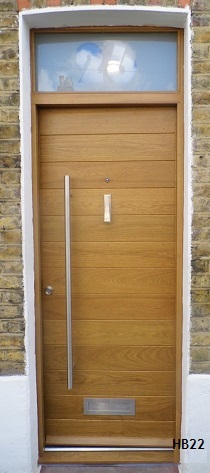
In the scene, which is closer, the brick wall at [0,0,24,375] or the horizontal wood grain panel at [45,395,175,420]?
the brick wall at [0,0,24,375]

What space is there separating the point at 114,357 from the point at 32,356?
0.59 metres

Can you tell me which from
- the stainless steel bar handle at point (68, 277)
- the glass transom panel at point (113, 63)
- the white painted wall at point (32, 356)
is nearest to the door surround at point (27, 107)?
the white painted wall at point (32, 356)

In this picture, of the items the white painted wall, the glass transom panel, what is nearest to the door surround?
the white painted wall

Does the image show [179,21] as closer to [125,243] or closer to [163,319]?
[125,243]

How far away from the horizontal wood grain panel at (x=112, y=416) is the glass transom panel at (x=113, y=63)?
2142 millimetres

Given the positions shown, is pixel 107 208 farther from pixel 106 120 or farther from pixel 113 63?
pixel 113 63

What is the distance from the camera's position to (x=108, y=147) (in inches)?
114

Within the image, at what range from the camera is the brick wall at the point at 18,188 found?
256 cm

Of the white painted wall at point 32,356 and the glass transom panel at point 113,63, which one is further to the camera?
the glass transom panel at point 113,63

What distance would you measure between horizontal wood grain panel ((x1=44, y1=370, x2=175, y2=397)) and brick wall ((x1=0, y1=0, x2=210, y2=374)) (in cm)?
37

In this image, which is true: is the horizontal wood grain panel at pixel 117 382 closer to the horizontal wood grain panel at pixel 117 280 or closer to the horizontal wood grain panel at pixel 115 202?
the horizontal wood grain panel at pixel 117 280

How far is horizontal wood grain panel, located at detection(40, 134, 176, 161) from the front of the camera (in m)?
2.88

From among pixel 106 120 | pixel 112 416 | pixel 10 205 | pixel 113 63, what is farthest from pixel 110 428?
pixel 113 63

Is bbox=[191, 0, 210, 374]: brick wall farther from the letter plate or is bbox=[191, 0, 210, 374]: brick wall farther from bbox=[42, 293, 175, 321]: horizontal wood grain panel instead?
the letter plate
